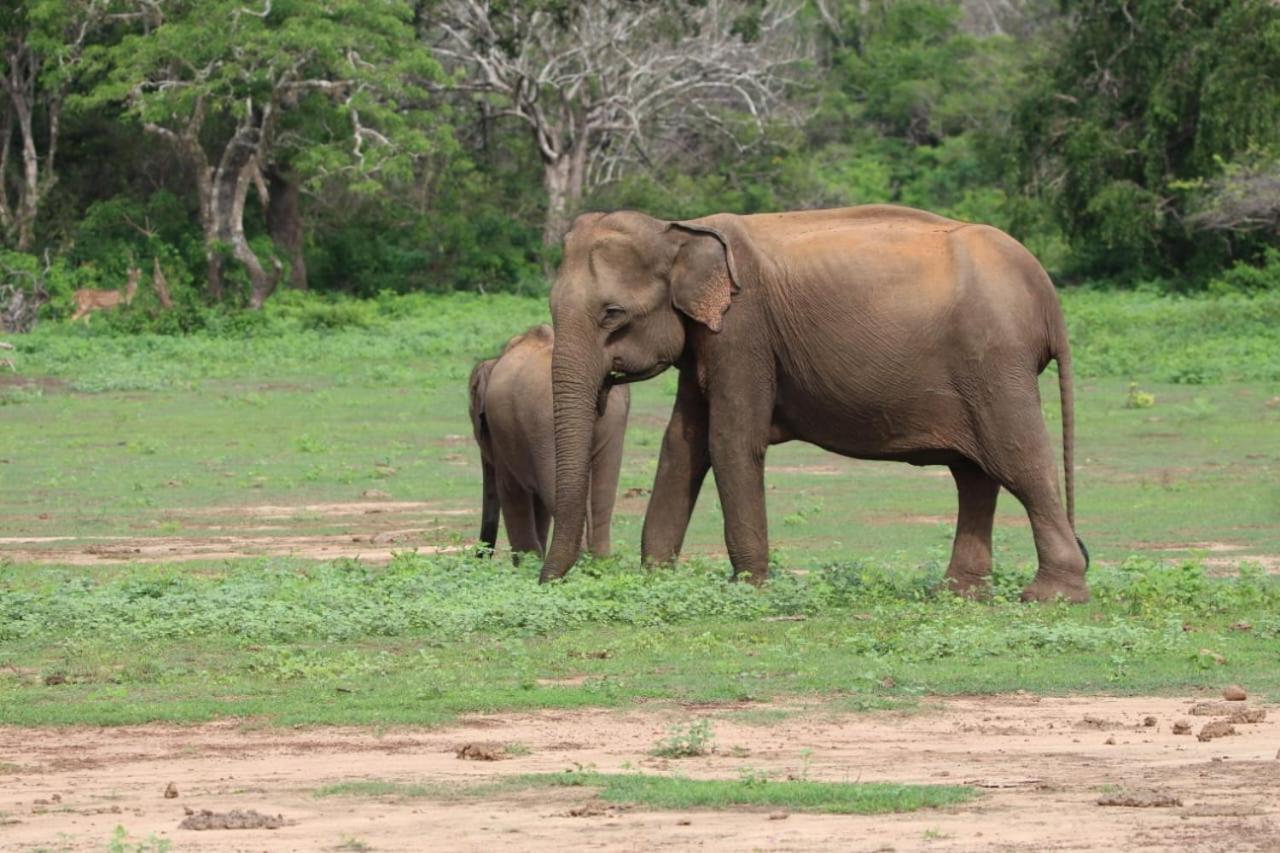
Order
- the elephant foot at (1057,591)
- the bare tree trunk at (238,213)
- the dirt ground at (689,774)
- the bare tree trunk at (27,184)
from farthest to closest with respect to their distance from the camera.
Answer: the bare tree trunk at (27,184), the bare tree trunk at (238,213), the elephant foot at (1057,591), the dirt ground at (689,774)

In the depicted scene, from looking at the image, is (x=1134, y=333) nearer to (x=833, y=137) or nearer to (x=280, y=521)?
(x=280, y=521)

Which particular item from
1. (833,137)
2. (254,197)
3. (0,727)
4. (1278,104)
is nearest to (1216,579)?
(0,727)

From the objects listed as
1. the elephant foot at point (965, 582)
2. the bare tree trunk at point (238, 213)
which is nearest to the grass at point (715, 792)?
the elephant foot at point (965, 582)

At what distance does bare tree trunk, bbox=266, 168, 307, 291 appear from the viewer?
43281 mm

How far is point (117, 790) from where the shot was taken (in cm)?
780

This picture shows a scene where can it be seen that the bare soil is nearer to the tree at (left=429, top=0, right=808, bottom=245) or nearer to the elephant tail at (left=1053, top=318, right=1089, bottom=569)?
the elephant tail at (left=1053, top=318, right=1089, bottom=569)

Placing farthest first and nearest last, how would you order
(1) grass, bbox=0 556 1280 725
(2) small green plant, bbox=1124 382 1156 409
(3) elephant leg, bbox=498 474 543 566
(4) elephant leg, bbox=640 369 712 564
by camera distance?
(2) small green plant, bbox=1124 382 1156 409, (3) elephant leg, bbox=498 474 543 566, (4) elephant leg, bbox=640 369 712 564, (1) grass, bbox=0 556 1280 725

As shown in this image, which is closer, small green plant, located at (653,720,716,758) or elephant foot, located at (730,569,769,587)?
small green plant, located at (653,720,716,758)

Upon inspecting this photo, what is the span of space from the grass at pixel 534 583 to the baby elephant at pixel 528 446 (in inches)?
40.0

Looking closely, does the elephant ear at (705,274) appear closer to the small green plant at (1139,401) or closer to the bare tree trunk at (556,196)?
the small green plant at (1139,401)

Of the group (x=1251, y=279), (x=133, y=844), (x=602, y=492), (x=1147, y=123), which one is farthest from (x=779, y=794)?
(x=1147, y=123)

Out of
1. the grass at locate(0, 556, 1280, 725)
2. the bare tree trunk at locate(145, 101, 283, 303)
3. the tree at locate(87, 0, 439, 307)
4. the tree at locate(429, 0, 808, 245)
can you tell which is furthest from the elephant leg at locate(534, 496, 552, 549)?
the tree at locate(429, 0, 808, 245)

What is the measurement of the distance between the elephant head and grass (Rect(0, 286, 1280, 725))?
0.67 metres

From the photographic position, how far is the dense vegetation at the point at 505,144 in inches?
1491
